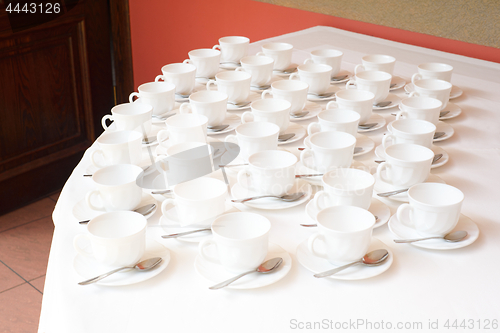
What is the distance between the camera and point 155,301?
0.66 meters

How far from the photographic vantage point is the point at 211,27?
272cm

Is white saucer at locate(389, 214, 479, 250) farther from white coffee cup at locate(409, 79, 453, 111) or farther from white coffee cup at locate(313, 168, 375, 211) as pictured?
white coffee cup at locate(409, 79, 453, 111)

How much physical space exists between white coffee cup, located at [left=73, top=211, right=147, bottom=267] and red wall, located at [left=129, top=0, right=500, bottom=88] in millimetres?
1505

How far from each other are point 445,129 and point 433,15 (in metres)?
0.77

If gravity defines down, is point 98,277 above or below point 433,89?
below

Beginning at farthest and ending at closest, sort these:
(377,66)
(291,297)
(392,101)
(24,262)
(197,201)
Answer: (24,262) → (377,66) → (392,101) → (197,201) → (291,297)

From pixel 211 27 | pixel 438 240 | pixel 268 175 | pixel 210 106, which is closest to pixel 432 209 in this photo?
pixel 438 240

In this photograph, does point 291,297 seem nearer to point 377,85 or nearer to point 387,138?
point 387,138

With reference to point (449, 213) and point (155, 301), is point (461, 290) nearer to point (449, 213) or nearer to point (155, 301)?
point (449, 213)

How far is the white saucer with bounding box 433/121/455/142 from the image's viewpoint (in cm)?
117

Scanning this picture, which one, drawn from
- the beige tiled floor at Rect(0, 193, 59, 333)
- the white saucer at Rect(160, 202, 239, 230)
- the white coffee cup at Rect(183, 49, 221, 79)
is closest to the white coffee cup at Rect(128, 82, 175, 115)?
the white coffee cup at Rect(183, 49, 221, 79)

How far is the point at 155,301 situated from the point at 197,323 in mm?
69

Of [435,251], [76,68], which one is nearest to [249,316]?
[435,251]

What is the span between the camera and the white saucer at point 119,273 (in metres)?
0.69
